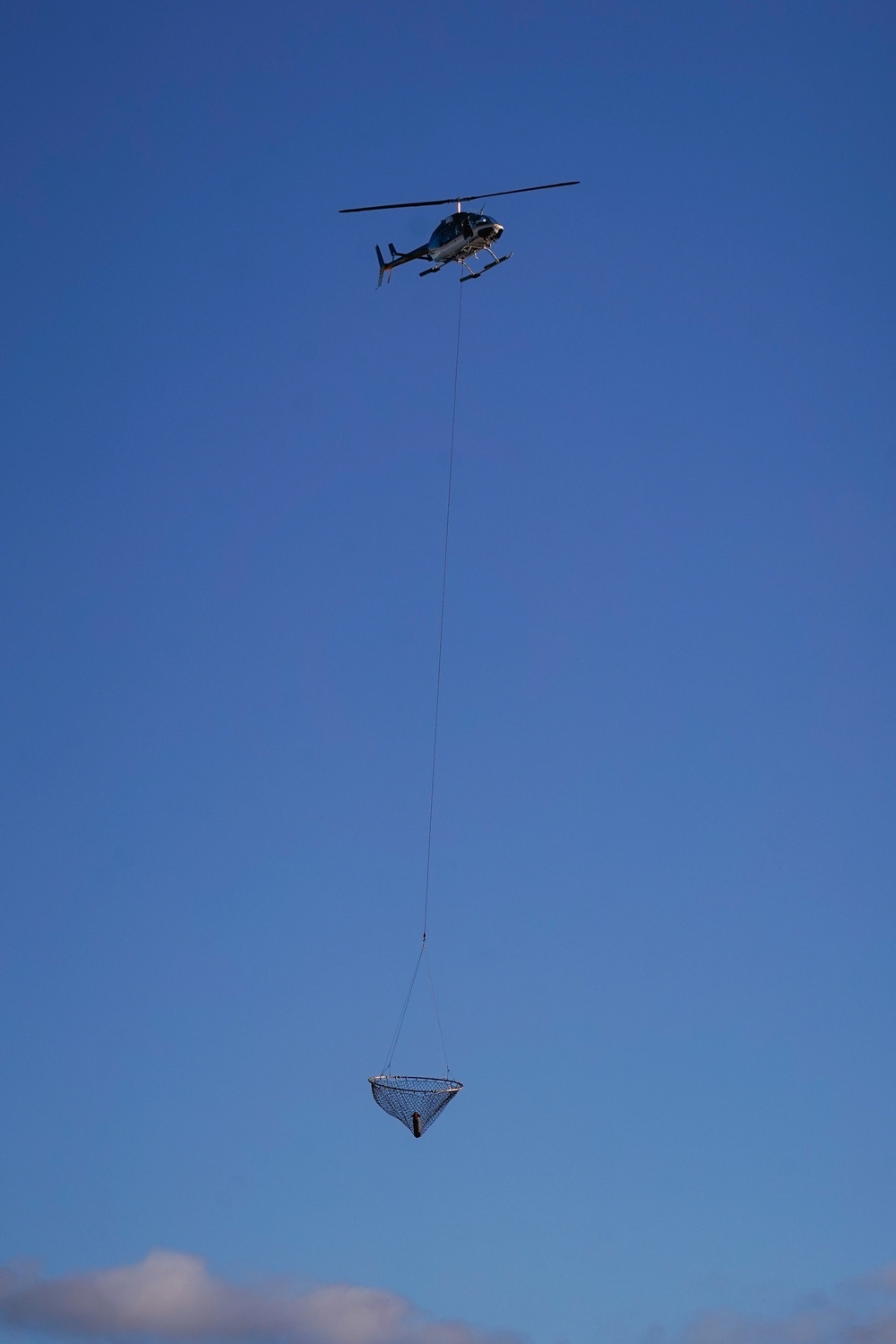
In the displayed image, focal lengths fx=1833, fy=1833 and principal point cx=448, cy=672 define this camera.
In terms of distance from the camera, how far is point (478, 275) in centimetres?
5416

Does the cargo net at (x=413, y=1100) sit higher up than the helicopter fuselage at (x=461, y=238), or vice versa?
the helicopter fuselage at (x=461, y=238)

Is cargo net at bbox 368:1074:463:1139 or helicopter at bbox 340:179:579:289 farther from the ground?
helicopter at bbox 340:179:579:289

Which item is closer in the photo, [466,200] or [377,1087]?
[377,1087]

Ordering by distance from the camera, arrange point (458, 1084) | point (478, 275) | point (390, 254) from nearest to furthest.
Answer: point (458, 1084), point (478, 275), point (390, 254)

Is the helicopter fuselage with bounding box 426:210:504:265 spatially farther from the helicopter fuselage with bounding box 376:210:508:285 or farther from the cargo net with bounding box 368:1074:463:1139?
the cargo net with bounding box 368:1074:463:1139

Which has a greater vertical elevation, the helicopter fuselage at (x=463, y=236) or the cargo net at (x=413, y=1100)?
the helicopter fuselage at (x=463, y=236)

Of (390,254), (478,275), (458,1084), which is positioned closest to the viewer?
(458,1084)

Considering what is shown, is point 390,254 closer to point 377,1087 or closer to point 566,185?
point 566,185

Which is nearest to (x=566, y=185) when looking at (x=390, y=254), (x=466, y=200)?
(x=466, y=200)

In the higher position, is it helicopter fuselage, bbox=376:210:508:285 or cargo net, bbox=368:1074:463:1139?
helicopter fuselage, bbox=376:210:508:285

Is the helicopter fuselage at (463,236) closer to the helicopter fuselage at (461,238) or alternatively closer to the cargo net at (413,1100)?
the helicopter fuselage at (461,238)

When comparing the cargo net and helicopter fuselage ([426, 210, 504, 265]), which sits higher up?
helicopter fuselage ([426, 210, 504, 265])

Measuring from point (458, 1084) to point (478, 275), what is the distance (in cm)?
2434

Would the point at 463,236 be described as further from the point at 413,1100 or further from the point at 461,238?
the point at 413,1100
